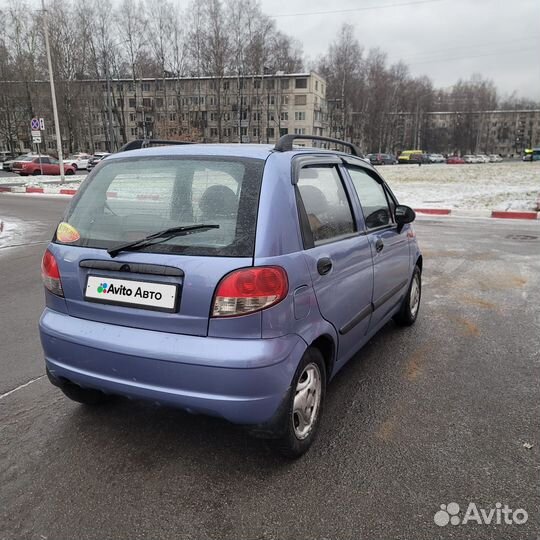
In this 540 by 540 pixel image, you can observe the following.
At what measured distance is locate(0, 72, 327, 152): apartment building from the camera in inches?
2196

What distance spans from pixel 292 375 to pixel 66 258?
1418mm

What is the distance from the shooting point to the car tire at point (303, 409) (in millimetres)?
2385

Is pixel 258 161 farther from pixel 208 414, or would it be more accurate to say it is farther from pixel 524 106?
pixel 524 106

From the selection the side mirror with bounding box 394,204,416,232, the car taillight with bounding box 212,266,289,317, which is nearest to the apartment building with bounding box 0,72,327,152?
the side mirror with bounding box 394,204,416,232

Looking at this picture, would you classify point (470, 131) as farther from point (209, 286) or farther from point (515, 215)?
point (209, 286)

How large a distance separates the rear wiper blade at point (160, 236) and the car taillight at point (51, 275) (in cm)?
45

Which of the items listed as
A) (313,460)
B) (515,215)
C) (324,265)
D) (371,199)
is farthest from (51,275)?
(515,215)

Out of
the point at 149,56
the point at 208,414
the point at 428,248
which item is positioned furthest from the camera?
the point at 149,56

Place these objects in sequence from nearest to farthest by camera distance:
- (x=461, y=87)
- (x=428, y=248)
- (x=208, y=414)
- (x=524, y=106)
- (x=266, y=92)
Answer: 1. (x=208, y=414)
2. (x=428, y=248)
3. (x=266, y=92)
4. (x=461, y=87)
5. (x=524, y=106)

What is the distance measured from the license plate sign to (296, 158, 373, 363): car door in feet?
2.47

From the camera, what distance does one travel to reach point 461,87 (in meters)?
116

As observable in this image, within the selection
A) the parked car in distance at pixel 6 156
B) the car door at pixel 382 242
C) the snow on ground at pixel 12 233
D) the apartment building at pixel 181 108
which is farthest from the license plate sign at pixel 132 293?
the parked car in distance at pixel 6 156

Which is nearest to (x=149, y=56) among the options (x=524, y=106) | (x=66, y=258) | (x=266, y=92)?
(x=266, y=92)

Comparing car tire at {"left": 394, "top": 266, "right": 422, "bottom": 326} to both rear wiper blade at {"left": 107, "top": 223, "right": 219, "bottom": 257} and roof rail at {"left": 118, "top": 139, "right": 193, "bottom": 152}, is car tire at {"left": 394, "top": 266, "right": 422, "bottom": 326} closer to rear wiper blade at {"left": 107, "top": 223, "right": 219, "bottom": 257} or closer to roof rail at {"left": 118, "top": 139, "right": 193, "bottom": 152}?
roof rail at {"left": 118, "top": 139, "right": 193, "bottom": 152}
